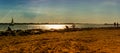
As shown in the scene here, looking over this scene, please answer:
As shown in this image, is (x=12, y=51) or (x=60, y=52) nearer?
(x=60, y=52)

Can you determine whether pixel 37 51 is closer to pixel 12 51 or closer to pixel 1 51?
pixel 12 51

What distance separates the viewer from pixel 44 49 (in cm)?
1202

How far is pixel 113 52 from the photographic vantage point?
10.8 meters

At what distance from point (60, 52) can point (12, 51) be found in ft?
9.75

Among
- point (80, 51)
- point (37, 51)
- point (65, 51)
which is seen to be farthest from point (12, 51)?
point (80, 51)

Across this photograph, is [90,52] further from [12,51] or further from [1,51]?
[1,51]

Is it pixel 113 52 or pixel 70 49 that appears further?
pixel 70 49

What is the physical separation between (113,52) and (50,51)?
11.5 ft

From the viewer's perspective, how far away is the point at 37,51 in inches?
458

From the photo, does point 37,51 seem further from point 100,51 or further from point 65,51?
point 100,51

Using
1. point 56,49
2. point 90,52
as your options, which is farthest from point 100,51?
point 56,49

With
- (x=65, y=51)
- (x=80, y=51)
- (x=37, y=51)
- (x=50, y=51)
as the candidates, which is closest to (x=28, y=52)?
(x=37, y=51)

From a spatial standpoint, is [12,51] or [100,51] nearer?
[100,51]

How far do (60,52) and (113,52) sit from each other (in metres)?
2.91
